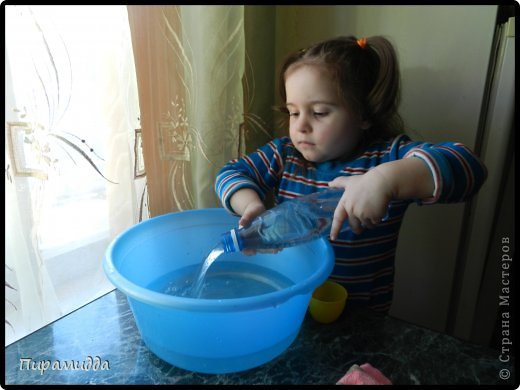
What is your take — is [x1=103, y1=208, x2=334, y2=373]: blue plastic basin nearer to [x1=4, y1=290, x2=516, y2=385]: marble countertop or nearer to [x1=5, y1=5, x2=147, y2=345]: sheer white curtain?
[x1=4, y1=290, x2=516, y2=385]: marble countertop

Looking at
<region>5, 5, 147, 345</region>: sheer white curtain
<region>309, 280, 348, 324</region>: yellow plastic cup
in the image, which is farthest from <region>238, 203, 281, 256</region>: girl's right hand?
<region>5, 5, 147, 345</region>: sheer white curtain

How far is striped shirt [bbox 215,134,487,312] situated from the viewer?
2.59ft

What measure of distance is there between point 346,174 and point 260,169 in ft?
0.66

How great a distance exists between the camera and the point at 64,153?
650 mm

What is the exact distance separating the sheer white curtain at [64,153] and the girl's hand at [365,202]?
0.42m

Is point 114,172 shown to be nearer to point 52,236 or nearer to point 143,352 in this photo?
point 52,236

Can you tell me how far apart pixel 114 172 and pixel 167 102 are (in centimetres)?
18

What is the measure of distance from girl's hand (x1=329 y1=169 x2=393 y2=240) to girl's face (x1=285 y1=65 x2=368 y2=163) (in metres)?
0.19

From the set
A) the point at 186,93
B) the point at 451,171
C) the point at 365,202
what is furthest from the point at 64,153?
the point at 451,171

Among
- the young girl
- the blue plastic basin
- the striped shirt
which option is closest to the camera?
the blue plastic basin

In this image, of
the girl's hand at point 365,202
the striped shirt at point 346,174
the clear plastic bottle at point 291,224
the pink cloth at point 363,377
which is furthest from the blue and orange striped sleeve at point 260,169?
the pink cloth at point 363,377

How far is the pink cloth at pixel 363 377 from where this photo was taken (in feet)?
1.57

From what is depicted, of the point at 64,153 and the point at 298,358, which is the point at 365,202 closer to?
the point at 298,358

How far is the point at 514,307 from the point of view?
3.10 ft
